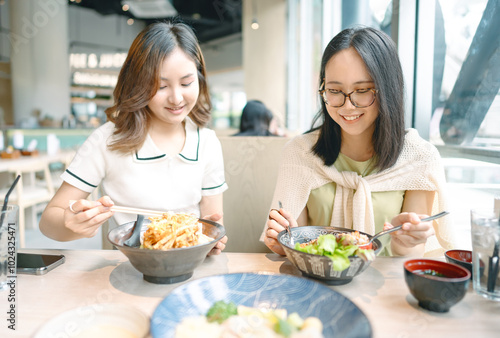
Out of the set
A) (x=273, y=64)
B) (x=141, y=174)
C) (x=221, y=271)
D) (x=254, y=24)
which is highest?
(x=254, y=24)

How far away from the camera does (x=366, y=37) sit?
125 centimetres

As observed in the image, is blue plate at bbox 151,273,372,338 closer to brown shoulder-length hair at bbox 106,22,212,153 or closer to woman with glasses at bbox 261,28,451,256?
woman with glasses at bbox 261,28,451,256

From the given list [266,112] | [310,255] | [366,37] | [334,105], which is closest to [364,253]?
[310,255]

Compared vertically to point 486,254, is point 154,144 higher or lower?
higher

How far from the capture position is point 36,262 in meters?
1.00

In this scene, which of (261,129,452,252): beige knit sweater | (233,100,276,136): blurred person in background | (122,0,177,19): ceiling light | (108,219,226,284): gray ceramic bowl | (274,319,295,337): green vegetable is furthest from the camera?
(122,0,177,19): ceiling light

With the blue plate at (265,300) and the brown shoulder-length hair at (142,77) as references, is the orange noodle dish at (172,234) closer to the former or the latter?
the blue plate at (265,300)

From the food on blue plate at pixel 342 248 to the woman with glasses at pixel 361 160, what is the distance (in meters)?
0.15

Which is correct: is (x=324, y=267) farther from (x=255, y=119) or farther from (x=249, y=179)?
(x=255, y=119)

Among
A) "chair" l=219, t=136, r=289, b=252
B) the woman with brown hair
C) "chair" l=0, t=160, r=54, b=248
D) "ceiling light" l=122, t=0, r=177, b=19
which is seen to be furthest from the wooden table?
"ceiling light" l=122, t=0, r=177, b=19

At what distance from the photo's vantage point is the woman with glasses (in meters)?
1.23

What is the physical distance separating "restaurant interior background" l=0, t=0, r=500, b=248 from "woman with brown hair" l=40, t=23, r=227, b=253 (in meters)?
0.54

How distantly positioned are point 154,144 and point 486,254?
1.10 m

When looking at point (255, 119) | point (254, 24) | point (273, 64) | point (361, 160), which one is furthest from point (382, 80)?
point (254, 24)
